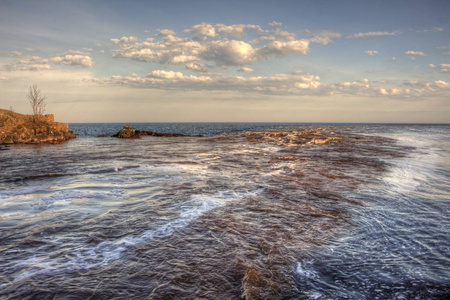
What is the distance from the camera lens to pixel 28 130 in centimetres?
3528

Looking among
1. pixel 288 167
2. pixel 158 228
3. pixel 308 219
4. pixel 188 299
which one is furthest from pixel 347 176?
pixel 188 299

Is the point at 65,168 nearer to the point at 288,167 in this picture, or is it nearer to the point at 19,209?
the point at 19,209

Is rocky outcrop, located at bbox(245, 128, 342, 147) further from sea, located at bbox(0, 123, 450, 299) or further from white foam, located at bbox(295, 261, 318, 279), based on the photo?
white foam, located at bbox(295, 261, 318, 279)

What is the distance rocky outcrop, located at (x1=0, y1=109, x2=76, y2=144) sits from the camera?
33500mm

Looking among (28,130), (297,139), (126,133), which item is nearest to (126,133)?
(126,133)

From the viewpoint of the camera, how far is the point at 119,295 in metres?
4.07

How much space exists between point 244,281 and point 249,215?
11.5 feet

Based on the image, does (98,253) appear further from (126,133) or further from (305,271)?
(126,133)

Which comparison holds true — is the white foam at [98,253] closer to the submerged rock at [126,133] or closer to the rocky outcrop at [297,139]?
the rocky outcrop at [297,139]

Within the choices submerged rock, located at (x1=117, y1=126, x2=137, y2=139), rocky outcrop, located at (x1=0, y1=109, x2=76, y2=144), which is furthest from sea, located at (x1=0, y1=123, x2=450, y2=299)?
submerged rock, located at (x1=117, y1=126, x2=137, y2=139)

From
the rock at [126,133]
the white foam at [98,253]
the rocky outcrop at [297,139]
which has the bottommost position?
the white foam at [98,253]

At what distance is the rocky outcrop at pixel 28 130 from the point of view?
110 ft

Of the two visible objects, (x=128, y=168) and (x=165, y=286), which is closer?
(x=165, y=286)

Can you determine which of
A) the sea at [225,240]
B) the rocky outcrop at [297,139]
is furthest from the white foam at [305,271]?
the rocky outcrop at [297,139]
